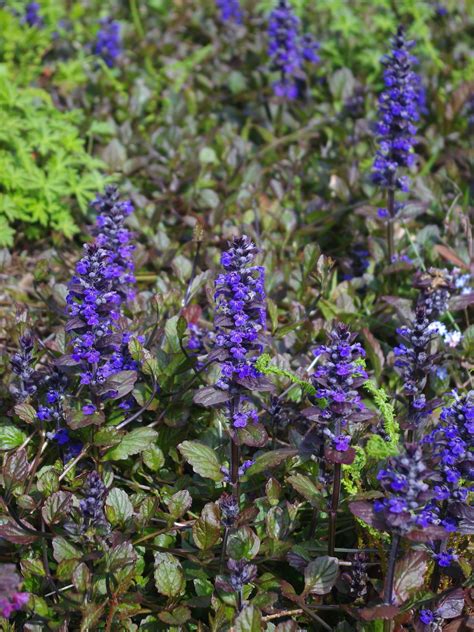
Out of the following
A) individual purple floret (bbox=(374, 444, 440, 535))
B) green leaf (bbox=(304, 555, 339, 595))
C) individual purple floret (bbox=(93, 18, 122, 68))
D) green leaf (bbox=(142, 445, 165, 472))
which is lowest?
green leaf (bbox=(304, 555, 339, 595))

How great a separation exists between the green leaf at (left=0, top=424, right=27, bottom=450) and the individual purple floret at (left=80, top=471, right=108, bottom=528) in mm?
728

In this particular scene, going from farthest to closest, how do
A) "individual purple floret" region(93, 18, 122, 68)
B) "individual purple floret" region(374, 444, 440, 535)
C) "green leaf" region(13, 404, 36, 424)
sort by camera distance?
1. "individual purple floret" region(93, 18, 122, 68)
2. "green leaf" region(13, 404, 36, 424)
3. "individual purple floret" region(374, 444, 440, 535)

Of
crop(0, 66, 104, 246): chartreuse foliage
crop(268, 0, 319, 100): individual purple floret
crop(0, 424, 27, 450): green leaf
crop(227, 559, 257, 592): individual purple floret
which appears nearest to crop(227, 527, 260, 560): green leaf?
crop(227, 559, 257, 592): individual purple floret

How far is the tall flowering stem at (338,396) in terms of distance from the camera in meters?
2.98

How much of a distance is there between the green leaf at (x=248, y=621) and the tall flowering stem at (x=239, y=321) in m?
0.68

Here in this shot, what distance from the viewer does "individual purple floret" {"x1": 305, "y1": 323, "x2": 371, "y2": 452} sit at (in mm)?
2973

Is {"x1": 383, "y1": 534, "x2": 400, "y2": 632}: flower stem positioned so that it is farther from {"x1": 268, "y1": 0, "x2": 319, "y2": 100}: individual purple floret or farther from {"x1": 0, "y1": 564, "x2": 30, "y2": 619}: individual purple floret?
{"x1": 268, "y1": 0, "x2": 319, "y2": 100}: individual purple floret

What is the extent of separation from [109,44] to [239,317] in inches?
184

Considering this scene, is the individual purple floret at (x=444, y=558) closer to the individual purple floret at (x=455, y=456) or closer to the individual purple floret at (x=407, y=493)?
the individual purple floret at (x=455, y=456)

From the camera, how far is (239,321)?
3090mm

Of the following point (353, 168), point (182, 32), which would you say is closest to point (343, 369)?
point (353, 168)

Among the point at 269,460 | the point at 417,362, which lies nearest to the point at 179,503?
the point at 269,460

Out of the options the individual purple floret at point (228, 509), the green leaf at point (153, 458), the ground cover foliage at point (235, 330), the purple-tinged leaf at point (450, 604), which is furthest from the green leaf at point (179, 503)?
the purple-tinged leaf at point (450, 604)

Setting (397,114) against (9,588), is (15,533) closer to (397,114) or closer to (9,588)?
(9,588)
